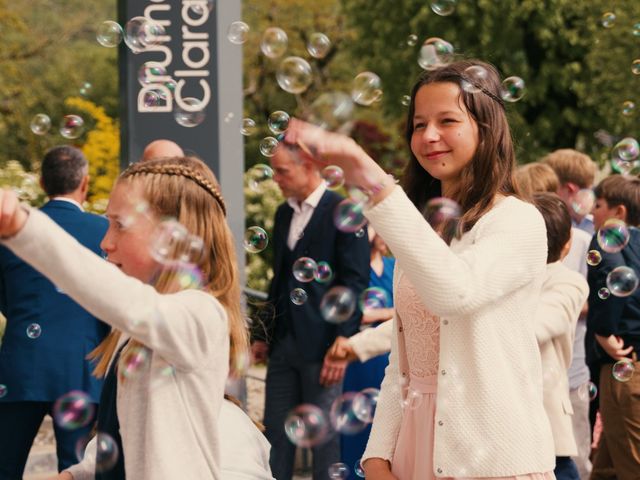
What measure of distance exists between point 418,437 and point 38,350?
3.08 meters

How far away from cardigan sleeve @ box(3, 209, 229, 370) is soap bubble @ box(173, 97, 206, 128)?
3493mm

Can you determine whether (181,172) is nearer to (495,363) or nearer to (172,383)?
(172,383)

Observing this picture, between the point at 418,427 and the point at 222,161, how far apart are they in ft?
11.4

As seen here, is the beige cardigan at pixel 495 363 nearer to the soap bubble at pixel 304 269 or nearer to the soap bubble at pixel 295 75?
the soap bubble at pixel 295 75

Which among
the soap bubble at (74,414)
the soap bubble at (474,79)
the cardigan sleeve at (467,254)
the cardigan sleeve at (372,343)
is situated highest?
the soap bubble at (474,79)

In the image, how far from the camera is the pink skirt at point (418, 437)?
9.96 feet

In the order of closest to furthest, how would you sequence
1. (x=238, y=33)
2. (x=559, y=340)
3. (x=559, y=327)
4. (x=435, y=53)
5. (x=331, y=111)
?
(x=331, y=111) < (x=435, y=53) < (x=559, y=327) < (x=559, y=340) < (x=238, y=33)

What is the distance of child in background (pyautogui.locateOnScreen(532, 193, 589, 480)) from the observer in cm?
480

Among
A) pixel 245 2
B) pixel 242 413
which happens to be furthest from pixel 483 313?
pixel 245 2

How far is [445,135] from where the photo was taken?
120 inches

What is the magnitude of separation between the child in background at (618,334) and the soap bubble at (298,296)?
1385 mm

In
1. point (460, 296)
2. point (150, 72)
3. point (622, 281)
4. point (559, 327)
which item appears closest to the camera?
point (460, 296)

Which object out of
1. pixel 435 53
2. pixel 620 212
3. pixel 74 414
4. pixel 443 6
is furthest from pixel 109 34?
pixel 620 212

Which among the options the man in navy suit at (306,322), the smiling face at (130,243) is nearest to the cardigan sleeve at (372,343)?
the man in navy suit at (306,322)
